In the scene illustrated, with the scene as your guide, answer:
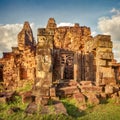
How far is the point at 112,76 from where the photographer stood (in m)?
13.9

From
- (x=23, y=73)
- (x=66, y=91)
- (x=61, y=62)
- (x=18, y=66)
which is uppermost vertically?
(x=61, y=62)

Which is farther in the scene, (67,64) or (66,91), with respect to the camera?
(67,64)

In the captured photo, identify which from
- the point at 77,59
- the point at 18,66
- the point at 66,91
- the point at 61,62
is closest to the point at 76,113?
the point at 66,91

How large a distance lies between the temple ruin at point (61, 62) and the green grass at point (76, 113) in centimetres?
109

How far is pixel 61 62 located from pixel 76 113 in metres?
8.64

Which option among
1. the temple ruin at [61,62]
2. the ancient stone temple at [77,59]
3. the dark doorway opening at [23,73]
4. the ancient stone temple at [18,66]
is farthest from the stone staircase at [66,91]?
the dark doorway opening at [23,73]

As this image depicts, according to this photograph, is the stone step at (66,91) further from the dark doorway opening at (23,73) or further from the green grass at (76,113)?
the dark doorway opening at (23,73)

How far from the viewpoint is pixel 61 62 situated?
1803 centimetres

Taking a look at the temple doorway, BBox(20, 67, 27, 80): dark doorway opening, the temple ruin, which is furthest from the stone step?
BBox(20, 67, 27, 80): dark doorway opening

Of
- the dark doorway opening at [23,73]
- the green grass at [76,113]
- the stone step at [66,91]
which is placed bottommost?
the green grass at [76,113]

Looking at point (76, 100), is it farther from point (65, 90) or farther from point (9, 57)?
point (9, 57)

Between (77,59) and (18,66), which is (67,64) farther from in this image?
(18,66)

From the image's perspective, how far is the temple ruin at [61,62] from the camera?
12344 mm

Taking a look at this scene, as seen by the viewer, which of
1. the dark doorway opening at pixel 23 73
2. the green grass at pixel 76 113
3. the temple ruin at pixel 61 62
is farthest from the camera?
the dark doorway opening at pixel 23 73
